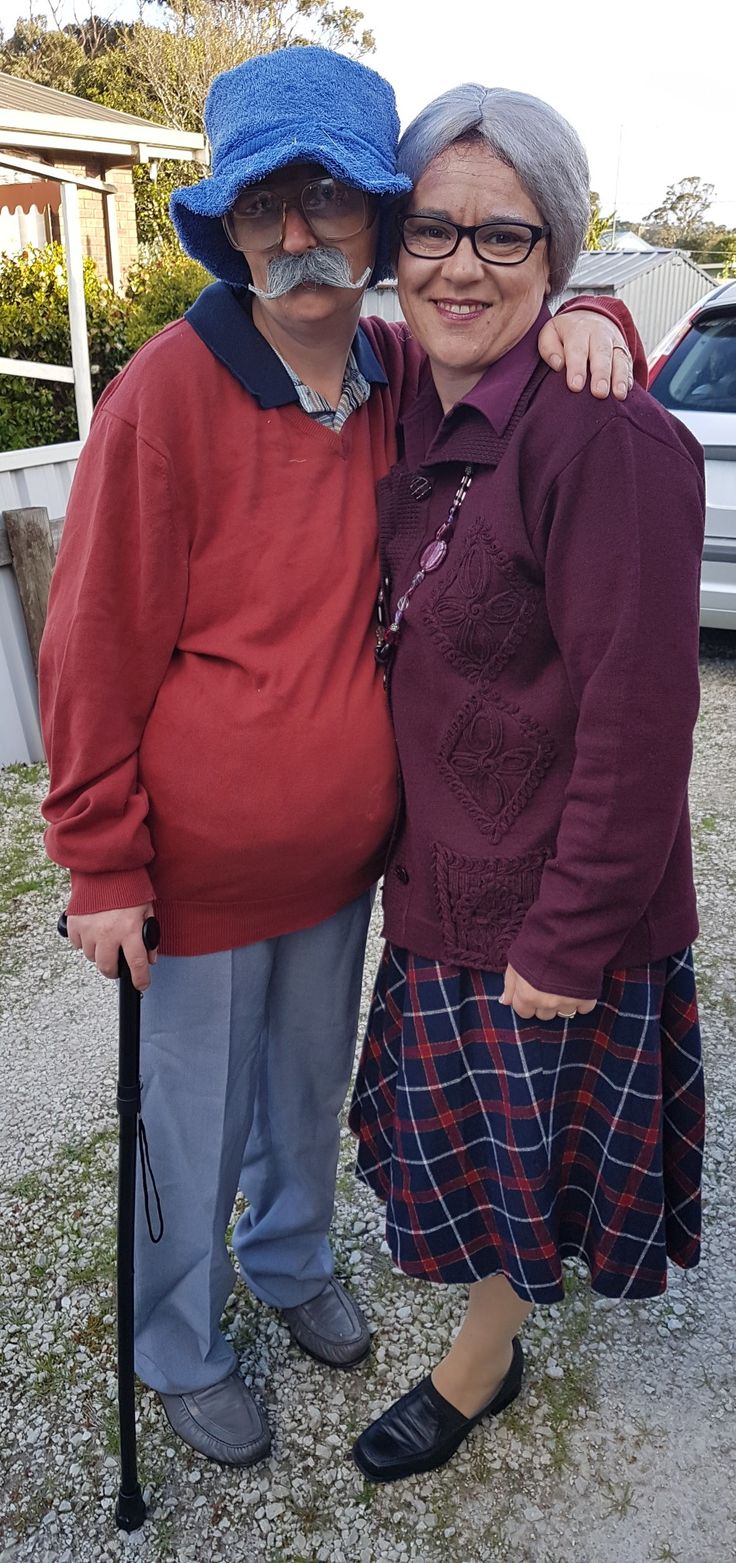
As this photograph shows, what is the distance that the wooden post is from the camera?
475cm

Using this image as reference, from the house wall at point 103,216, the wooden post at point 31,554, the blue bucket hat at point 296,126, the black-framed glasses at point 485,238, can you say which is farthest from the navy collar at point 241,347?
the house wall at point 103,216

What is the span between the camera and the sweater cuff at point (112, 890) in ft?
5.12

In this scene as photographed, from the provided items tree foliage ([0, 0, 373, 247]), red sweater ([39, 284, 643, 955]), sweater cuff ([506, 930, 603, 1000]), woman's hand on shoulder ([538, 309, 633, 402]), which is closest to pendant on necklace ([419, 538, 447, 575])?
red sweater ([39, 284, 643, 955])

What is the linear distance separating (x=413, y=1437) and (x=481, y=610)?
141 centimetres

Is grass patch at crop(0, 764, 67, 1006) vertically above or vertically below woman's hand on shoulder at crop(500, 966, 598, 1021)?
below

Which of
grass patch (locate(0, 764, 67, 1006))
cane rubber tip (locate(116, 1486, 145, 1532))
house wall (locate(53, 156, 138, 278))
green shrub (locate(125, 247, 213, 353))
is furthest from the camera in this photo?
house wall (locate(53, 156, 138, 278))

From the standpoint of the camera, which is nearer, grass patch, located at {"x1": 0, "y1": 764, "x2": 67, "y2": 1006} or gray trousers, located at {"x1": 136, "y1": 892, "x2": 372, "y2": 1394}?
gray trousers, located at {"x1": 136, "y1": 892, "x2": 372, "y2": 1394}

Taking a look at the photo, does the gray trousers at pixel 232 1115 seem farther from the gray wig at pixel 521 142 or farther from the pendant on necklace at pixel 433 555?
the gray wig at pixel 521 142

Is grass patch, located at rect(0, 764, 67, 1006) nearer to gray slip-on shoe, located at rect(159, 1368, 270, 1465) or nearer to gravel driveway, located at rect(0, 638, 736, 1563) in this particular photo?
gravel driveway, located at rect(0, 638, 736, 1563)

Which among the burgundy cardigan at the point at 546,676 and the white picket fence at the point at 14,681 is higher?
the burgundy cardigan at the point at 546,676

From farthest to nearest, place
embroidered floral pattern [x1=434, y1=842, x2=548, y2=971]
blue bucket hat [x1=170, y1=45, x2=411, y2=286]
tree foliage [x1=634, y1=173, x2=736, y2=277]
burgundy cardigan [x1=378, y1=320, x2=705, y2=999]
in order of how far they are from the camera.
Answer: tree foliage [x1=634, y1=173, x2=736, y2=277], embroidered floral pattern [x1=434, y1=842, x2=548, y2=971], blue bucket hat [x1=170, y1=45, x2=411, y2=286], burgundy cardigan [x1=378, y1=320, x2=705, y2=999]

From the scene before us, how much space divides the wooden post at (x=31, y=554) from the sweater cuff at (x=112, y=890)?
3425 mm

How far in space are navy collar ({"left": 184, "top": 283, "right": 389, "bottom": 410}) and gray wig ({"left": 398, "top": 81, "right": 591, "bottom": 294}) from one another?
29 cm

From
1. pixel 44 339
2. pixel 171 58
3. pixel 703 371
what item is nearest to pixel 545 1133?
pixel 703 371
